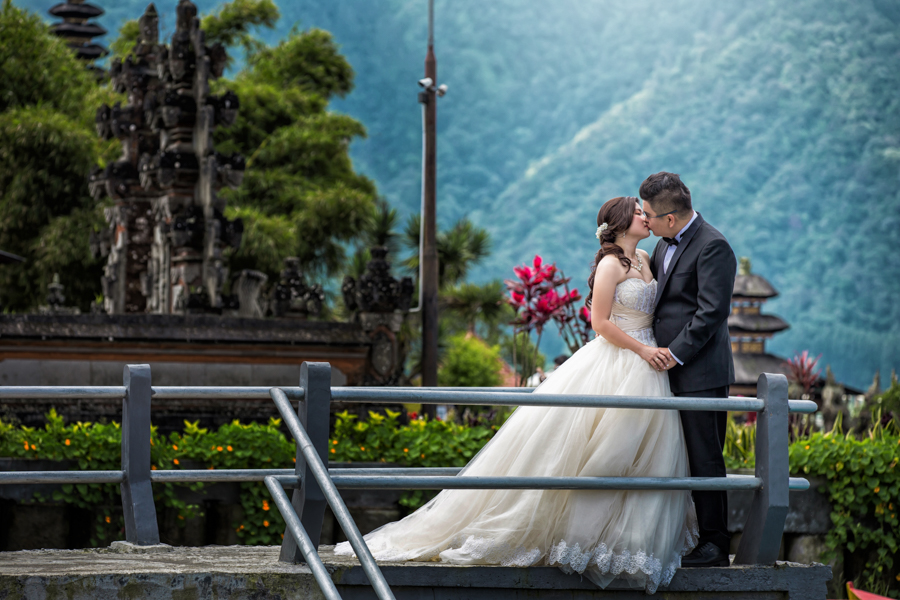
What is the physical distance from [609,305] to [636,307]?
14 cm

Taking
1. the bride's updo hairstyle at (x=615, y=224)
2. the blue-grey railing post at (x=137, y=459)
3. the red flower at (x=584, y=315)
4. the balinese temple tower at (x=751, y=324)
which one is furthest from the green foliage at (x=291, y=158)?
the bride's updo hairstyle at (x=615, y=224)

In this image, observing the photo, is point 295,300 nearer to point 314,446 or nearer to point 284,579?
point 314,446

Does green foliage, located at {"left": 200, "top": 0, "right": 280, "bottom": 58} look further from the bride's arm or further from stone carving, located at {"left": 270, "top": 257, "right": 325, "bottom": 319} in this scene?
the bride's arm

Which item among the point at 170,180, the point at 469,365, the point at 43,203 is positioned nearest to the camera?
the point at 170,180

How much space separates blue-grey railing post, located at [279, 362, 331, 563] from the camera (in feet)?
13.5

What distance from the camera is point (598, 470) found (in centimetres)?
457

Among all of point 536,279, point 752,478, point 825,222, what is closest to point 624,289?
point 752,478

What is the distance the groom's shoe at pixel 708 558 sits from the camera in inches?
181

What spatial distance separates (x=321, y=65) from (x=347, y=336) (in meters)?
35.6

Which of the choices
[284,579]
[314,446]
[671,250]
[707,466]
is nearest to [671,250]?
[671,250]

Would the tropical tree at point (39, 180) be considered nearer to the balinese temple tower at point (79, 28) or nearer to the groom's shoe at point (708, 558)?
the balinese temple tower at point (79, 28)

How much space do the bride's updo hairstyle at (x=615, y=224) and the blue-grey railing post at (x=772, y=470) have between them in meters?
0.90

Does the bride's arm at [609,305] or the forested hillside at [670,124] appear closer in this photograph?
the bride's arm at [609,305]

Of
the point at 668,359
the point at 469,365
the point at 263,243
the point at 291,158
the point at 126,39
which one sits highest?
the point at 126,39
